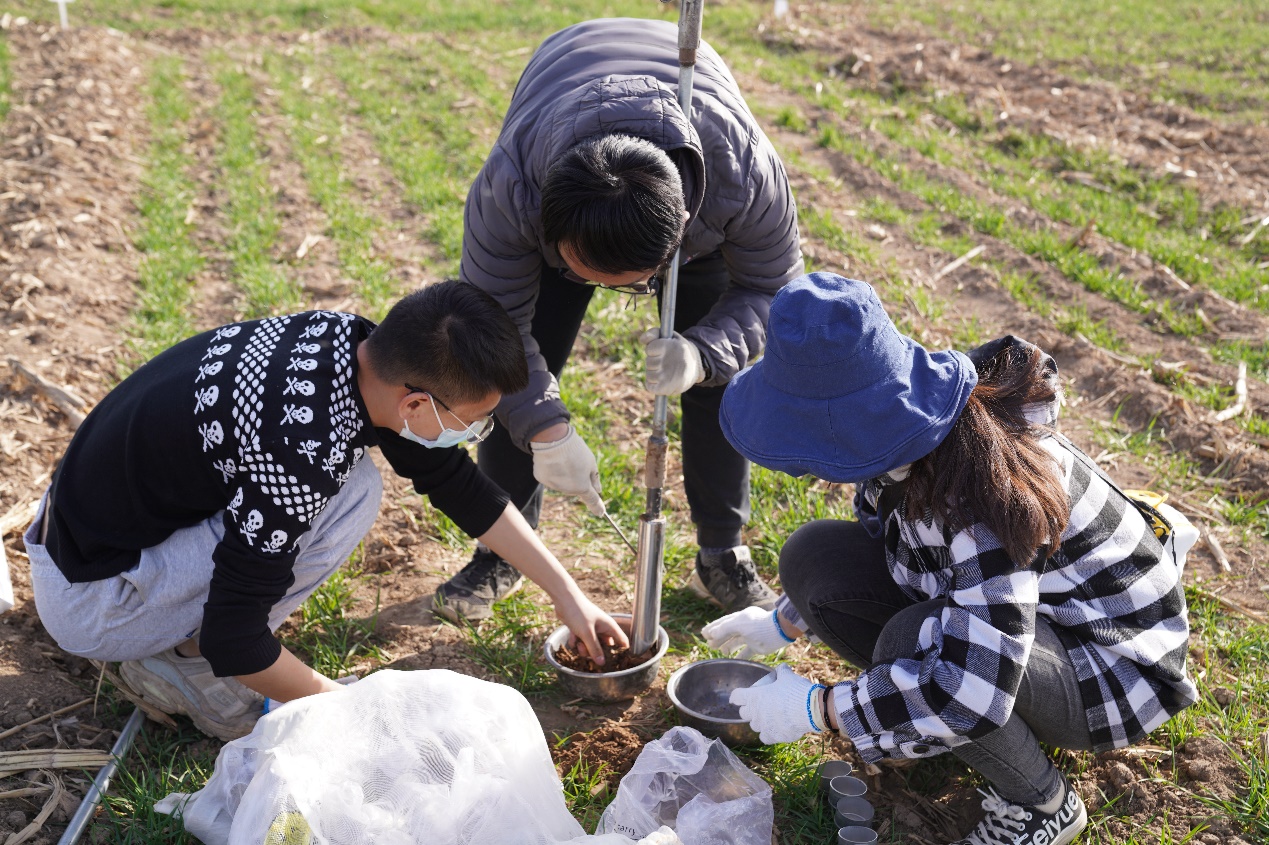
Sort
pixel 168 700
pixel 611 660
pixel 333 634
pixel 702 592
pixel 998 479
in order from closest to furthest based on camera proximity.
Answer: pixel 998 479 → pixel 168 700 → pixel 611 660 → pixel 333 634 → pixel 702 592

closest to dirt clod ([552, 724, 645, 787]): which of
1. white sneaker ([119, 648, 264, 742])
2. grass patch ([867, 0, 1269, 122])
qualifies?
white sneaker ([119, 648, 264, 742])

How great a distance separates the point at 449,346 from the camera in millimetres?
2135

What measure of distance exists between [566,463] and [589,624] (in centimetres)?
41

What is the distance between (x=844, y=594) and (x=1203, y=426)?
2.20 metres

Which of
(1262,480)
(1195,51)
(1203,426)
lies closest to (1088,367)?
(1203,426)

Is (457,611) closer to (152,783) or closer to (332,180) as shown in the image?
(152,783)

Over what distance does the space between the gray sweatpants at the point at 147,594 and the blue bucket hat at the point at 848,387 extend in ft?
3.61

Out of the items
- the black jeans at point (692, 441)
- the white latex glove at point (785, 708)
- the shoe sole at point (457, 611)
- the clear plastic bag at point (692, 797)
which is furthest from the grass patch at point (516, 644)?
the white latex glove at point (785, 708)

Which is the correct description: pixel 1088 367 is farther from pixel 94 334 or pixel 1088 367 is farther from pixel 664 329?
pixel 94 334

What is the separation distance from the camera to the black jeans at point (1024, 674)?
2.09 m

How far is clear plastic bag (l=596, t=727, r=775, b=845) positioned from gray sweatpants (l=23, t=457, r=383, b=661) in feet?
2.96

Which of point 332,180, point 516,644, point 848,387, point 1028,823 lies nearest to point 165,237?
point 332,180

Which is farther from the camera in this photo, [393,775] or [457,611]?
[457,611]

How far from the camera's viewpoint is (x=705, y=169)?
7.93 feet
